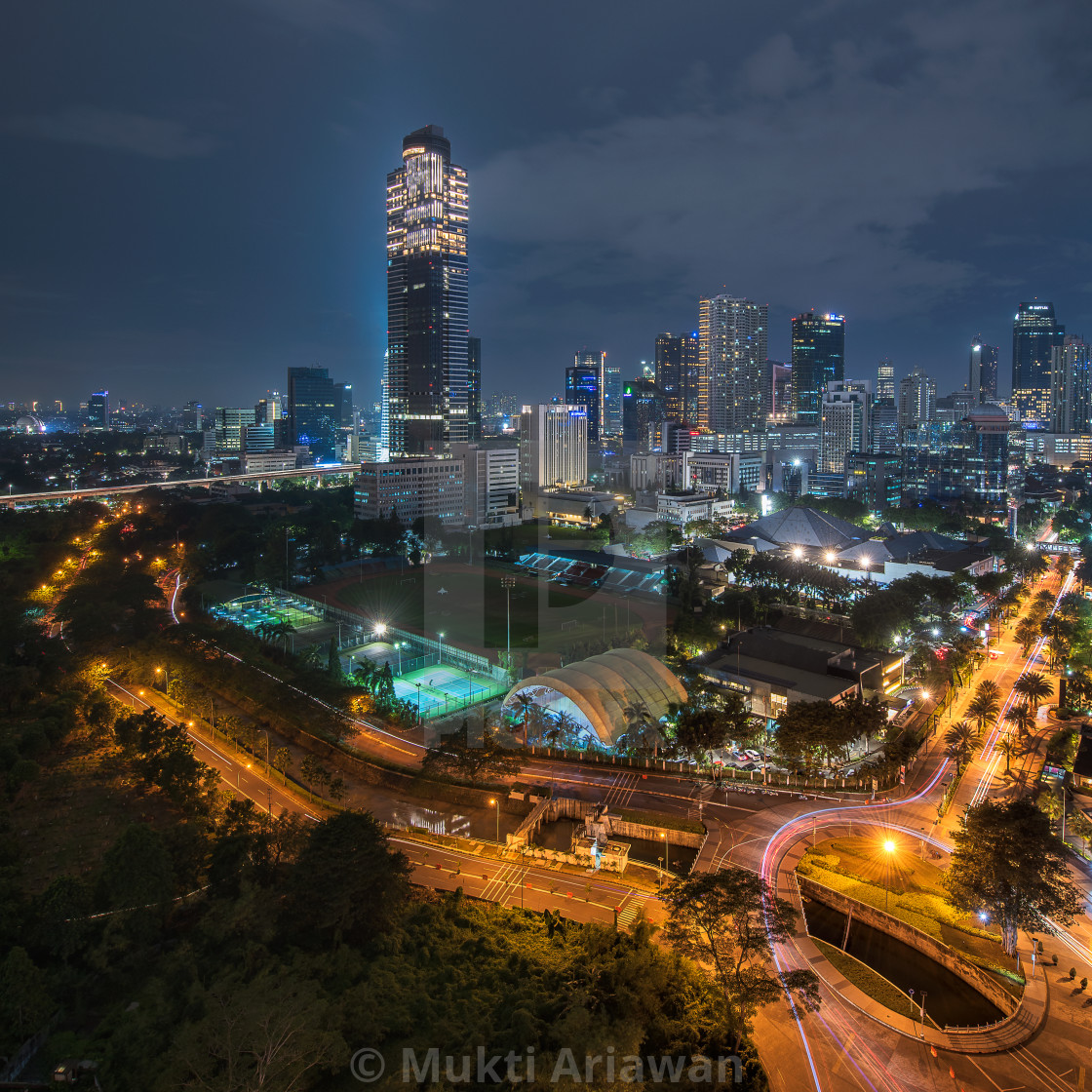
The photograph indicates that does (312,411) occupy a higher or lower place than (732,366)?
lower

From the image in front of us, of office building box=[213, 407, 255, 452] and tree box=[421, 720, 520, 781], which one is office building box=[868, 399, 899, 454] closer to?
tree box=[421, 720, 520, 781]

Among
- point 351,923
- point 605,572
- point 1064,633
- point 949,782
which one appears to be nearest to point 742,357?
point 605,572

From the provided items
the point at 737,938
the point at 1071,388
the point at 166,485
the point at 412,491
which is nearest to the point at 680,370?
the point at 1071,388

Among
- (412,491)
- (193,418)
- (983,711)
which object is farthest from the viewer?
(193,418)

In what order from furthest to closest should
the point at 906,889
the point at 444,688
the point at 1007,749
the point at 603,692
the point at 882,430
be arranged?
the point at 882,430 → the point at 444,688 → the point at 603,692 → the point at 1007,749 → the point at 906,889

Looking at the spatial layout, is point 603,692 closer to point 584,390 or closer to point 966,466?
point 966,466

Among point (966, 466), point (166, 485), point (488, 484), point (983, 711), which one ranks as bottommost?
point (983, 711)

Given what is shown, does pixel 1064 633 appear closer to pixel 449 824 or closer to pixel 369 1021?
pixel 449 824
